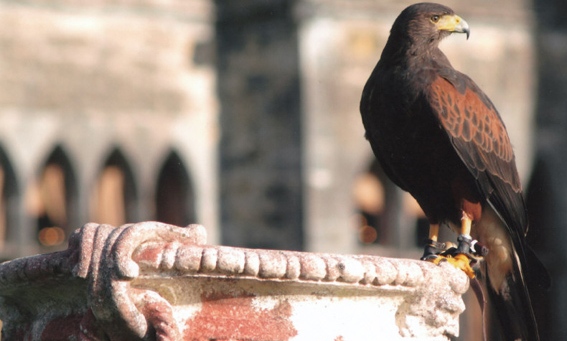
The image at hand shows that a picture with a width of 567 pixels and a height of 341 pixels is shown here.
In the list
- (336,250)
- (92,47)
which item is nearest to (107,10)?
(92,47)

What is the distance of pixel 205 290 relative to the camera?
4469 millimetres

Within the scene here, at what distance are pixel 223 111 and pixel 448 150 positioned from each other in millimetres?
9436

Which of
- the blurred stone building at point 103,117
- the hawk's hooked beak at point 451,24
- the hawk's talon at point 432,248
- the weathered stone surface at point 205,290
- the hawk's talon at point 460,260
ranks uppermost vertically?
the hawk's hooked beak at point 451,24

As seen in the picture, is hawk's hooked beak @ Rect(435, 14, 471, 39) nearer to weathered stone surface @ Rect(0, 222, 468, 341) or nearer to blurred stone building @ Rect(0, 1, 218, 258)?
weathered stone surface @ Rect(0, 222, 468, 341)

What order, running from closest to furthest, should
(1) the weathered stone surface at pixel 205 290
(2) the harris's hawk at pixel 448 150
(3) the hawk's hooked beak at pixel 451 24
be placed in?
(1) the weathered stone surface at pixel 205 290, (2) the harris's hawk at pixel 448 150, (3) the hawk's hooked beak at pixel 451 24

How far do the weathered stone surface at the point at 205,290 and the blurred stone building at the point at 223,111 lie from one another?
9818 millimetres

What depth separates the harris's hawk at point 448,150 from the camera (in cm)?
603

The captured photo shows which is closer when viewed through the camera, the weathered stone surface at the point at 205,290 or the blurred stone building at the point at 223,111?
the weathered stone surface at the point at 205,290

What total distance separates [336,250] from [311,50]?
1742 mm

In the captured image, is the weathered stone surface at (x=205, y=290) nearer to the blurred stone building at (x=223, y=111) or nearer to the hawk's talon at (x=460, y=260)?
the hawk's talon at (x=460, y=260)

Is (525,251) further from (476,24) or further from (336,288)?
(476,24)

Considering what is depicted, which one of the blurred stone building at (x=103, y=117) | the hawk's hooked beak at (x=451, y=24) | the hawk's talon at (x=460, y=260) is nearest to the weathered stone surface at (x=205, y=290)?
the hawk's talon at (x=460, y=260)

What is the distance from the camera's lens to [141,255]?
442 cm

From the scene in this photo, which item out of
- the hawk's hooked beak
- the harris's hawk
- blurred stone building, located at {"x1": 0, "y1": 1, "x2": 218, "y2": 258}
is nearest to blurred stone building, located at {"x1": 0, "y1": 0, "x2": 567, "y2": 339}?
blurred stone building, located at {"x1": 0, "y1": 1, "x2": 218, "y2": 258}
